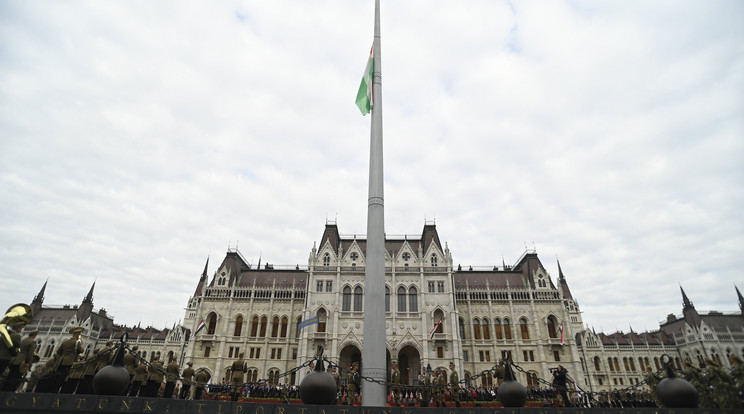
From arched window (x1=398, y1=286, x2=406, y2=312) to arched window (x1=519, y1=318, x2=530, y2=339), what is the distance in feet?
56.9

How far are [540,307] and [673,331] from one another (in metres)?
36.5

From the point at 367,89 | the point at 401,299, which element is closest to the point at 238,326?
the point at 401,299

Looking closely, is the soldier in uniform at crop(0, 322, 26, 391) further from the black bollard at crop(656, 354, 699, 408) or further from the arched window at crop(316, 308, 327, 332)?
the arched window at crop(316, 308, 327, 332)

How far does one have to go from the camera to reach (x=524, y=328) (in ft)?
161

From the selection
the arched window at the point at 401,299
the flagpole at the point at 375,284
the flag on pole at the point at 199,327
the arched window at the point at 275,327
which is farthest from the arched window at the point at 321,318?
the flagpole at the point at 375,284

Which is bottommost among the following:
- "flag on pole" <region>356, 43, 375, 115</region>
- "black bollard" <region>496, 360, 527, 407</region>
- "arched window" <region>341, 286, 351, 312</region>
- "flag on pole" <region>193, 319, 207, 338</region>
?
"black bollard" <region>496, 360, 527, 407</region>

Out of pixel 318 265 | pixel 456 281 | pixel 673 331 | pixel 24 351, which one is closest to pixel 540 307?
pixel 456 281

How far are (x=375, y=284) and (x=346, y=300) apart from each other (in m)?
37.7

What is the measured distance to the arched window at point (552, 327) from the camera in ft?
158

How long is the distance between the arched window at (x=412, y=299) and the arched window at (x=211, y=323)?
2727cm

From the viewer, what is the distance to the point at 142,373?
1320cm

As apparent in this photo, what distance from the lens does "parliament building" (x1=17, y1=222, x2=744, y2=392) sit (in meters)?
43.6

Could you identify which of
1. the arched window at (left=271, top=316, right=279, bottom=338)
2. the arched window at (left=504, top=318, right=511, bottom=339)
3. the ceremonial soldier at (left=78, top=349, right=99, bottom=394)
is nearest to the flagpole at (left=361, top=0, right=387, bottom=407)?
the ceremonial soldier at (left=78, top=349, right=99, bottom=394)

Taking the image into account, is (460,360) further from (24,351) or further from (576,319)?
(576,319)
